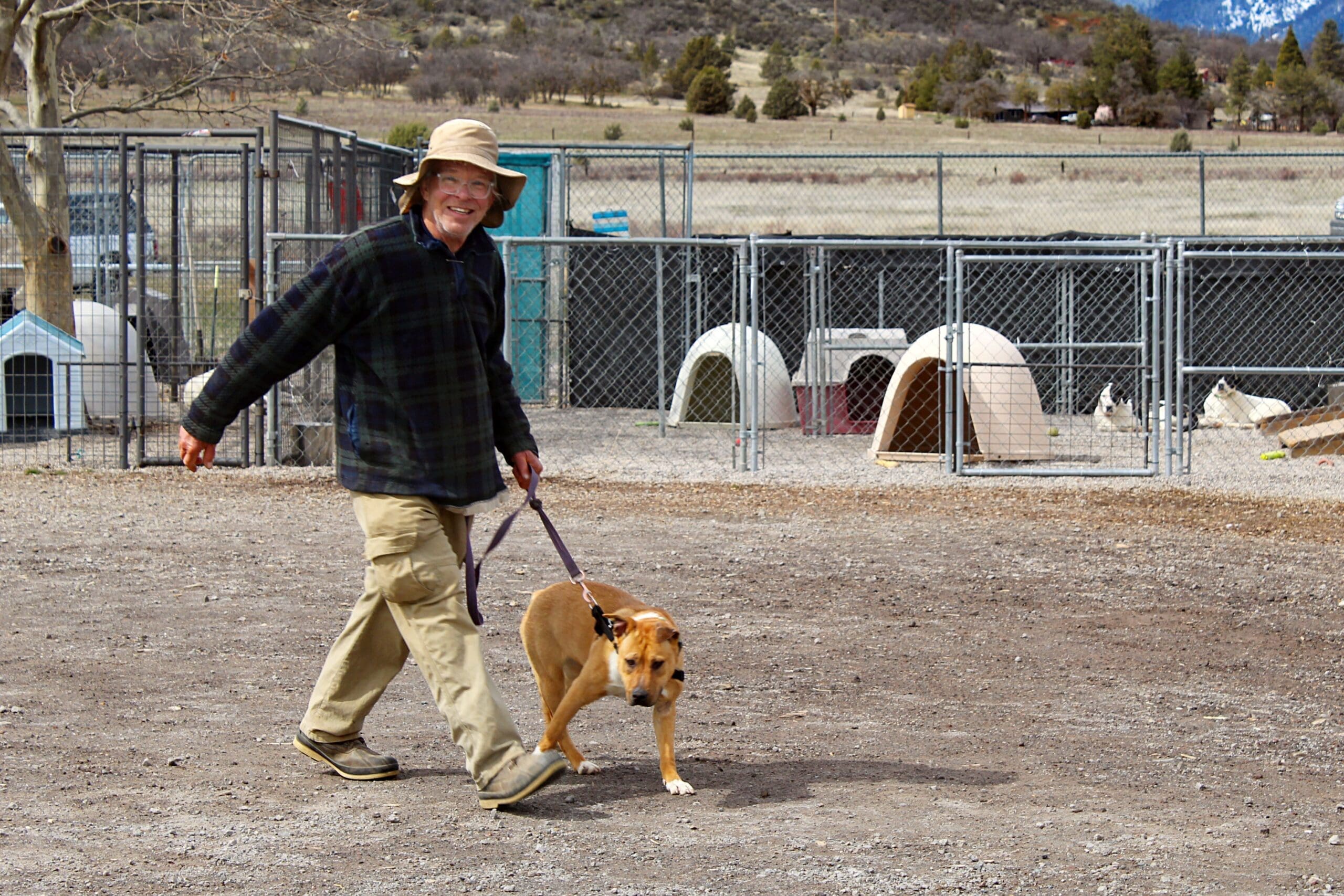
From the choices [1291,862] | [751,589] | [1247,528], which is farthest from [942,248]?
[1291,862]

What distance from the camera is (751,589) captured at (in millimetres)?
7770

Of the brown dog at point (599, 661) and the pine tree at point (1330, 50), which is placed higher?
the pine tree at point (1330, 50)

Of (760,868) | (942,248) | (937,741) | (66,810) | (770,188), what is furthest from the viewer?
(770,188)

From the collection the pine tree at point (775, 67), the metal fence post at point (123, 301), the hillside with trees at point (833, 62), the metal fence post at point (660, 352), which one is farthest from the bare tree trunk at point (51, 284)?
the pine tree at point (775, 67)

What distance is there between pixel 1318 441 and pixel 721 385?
17.0 feet

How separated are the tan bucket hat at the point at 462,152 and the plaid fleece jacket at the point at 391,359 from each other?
9 cm

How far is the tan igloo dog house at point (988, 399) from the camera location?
12375 mm

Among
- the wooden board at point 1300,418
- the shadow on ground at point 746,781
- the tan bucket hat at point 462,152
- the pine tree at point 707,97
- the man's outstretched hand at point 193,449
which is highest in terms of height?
the pine tree at point 707,97

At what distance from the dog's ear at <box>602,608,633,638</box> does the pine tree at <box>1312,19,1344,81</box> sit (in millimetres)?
82193

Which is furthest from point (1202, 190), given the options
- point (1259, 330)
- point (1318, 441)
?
point (1318, 441)

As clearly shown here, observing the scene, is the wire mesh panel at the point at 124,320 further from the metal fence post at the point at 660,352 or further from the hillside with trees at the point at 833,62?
the hillside with trees at the point at 833,62

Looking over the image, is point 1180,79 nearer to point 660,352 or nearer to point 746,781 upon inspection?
point 660,352

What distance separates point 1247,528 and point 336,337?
680 centimetres

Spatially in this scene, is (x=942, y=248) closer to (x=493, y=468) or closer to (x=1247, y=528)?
(x=1247, y=528)
